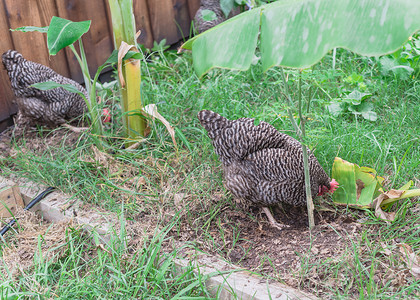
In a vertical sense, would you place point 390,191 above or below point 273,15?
below

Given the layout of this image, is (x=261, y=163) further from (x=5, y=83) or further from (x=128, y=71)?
(x=5, y=83)

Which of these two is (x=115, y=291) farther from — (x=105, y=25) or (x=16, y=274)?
(x=105, y=25)

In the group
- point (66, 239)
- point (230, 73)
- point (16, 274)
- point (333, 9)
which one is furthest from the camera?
point (230, 73)

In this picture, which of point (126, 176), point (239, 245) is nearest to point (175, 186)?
point (126, 176)

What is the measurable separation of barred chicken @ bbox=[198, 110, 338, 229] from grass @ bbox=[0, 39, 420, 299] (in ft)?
0.45

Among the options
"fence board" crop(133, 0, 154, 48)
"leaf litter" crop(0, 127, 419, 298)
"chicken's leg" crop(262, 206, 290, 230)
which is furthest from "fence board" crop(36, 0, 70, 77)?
"chicken's leg" crop(262, 206, 290, 230)

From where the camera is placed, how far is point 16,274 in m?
2.64

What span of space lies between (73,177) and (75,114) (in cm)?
89

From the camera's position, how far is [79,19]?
14.7ft

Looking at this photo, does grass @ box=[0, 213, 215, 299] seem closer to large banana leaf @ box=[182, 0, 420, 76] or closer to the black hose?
the black hose

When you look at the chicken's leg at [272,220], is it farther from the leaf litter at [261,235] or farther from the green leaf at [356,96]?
the green leaf at [356,96]

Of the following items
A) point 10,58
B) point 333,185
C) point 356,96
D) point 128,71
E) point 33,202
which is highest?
point 10,58

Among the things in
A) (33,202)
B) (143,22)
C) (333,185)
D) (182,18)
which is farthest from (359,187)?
(182,18)

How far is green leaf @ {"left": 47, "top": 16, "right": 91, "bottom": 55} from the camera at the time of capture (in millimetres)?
2762
